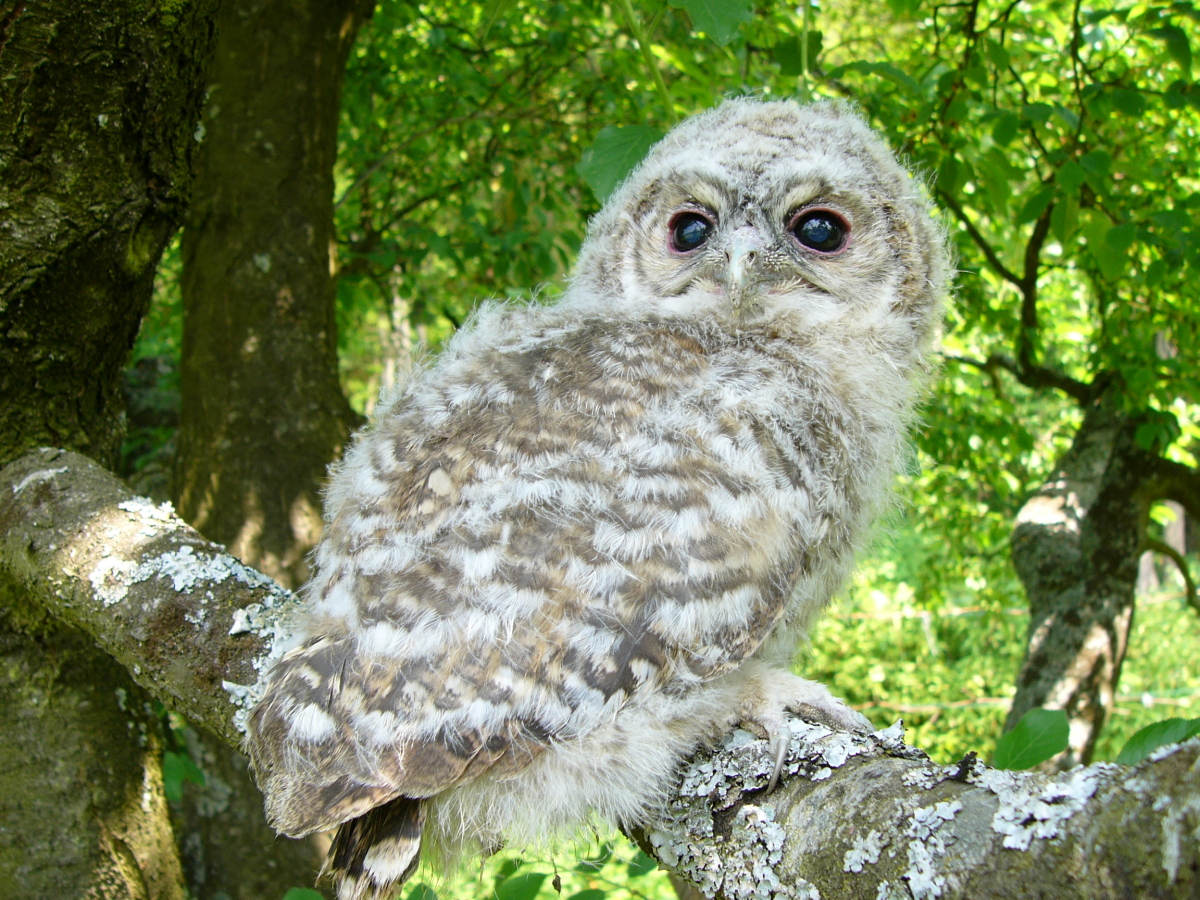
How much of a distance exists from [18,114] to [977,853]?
1921 millimetres

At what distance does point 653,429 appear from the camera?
1339mm

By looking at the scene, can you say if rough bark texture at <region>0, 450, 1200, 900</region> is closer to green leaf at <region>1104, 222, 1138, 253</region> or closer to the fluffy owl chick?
the fluffy owl chick

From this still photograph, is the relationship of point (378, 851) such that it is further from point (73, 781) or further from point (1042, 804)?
point (73, 781)

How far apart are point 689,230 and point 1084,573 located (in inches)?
139

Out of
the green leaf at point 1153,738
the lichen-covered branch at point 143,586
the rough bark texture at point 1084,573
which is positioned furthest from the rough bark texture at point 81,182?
the rough bark texture at point 1084,573

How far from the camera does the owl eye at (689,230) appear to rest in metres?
1.78

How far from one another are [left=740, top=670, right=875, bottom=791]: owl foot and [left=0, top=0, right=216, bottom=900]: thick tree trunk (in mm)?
1482

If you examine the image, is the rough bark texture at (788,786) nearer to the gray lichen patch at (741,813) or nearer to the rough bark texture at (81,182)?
the gray lichen patch at (741,813)

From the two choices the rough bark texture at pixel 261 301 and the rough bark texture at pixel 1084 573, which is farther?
the rough bark texture at pixel 1084 573

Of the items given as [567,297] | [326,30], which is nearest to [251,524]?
[567,297]

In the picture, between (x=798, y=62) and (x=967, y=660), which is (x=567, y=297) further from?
(x=967, y=660)

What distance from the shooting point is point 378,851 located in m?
1.15

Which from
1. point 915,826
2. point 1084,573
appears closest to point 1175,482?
point 1084,573

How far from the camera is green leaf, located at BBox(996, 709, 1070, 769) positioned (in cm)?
110
